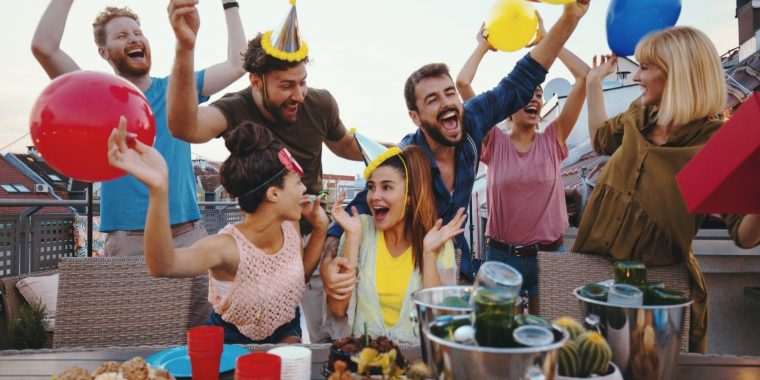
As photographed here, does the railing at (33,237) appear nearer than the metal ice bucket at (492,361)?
No

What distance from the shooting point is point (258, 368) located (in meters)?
0.87

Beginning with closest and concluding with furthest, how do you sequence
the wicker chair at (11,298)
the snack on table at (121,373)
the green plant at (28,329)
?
the snack on table at (121,373) → the green plant at (28,329) → the wicker chair at (11,298)

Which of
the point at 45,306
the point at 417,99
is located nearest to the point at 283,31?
the point at 417,99

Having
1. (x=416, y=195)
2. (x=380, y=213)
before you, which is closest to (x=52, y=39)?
(x=380, y=213)

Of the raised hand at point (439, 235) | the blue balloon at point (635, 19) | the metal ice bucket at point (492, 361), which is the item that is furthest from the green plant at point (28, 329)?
the blue balloon at point (635, 19)

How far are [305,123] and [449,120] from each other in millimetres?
696

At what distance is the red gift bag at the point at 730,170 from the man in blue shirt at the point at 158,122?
207 cm

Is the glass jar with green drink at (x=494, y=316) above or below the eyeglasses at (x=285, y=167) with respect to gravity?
below

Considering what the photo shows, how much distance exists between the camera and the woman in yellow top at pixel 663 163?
A: 5.26 ft

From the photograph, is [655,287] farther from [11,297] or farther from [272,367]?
[11,297]

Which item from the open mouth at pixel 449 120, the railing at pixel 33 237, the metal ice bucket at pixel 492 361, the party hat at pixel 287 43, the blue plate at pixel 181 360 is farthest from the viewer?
the railing at pixel 33 237

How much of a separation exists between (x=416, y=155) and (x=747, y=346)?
2856 millimetres

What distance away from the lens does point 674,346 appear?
0.95 metres

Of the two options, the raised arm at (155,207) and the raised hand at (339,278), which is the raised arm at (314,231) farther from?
the raised arm at (155,207)
